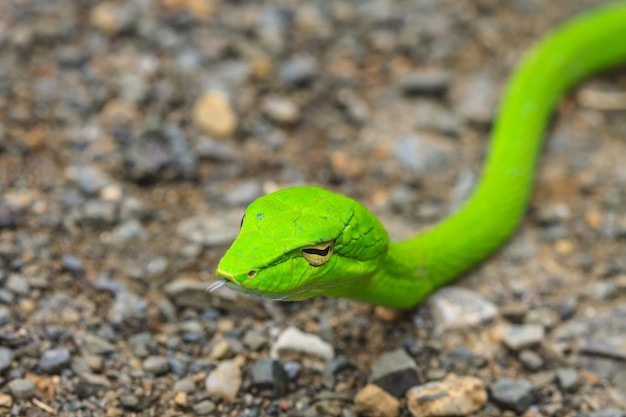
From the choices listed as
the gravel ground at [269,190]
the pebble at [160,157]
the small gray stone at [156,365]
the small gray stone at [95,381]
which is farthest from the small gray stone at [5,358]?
the pebble at [160,157]

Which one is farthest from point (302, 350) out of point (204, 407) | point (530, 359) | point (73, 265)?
point (73, 265)

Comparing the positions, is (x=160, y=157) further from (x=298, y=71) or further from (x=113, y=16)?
(x=113, y=16)

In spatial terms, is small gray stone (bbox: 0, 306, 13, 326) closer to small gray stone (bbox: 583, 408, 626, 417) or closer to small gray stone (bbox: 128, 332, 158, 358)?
small gray stone (bbox: 128, 332, 158, 358)

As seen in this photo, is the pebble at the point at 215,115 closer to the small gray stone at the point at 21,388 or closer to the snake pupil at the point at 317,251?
the snake pupil at the point at 317,251

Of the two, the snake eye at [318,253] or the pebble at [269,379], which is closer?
the snake eye at [318,253]

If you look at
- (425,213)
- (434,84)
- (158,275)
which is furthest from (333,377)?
(434,84)

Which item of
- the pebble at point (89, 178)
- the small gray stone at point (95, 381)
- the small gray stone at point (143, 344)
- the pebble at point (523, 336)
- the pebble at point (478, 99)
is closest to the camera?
the small gray stone at point (95, 381)

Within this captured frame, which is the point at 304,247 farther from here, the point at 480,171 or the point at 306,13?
the point at 306,13
